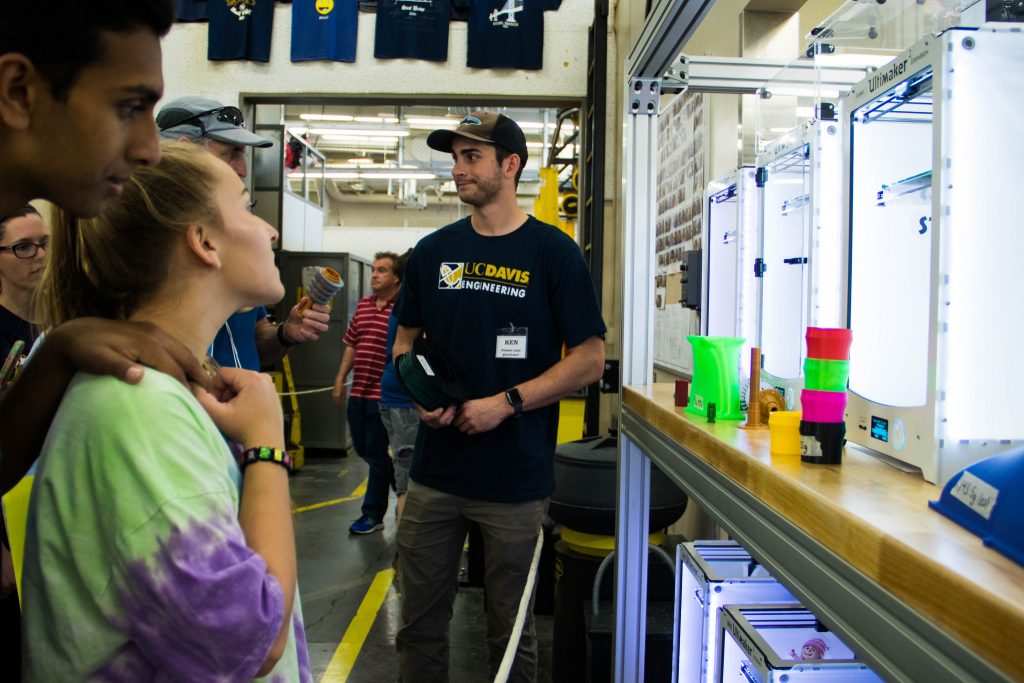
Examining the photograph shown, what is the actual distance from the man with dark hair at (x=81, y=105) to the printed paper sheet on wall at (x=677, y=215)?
10.2 ft

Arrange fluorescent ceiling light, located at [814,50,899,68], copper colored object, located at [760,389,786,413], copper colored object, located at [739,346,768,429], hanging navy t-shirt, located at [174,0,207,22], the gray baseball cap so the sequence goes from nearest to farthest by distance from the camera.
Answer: copper colored object, located at [739,346,768,429] < copper colored object, located at [760,389,786,413] < fluorescent ceiling light, located at [814,50,899,68] < the gray baseball cap < hanging navy t-shirt, located at [174,0,207,22]

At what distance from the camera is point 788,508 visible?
3.03ft

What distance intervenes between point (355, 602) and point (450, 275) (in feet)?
7.68

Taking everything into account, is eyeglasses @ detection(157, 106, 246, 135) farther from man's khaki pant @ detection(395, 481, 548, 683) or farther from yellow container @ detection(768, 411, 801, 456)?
yellow container @ detection(768, 411, 801, 456)

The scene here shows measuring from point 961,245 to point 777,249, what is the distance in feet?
3.06

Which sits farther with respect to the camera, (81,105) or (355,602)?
(355,602)

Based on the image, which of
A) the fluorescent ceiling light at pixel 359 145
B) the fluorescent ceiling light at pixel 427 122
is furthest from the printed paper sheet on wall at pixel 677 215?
the fluorescent ceiling light at pixel 359 145

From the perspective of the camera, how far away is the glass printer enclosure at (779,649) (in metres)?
1.20

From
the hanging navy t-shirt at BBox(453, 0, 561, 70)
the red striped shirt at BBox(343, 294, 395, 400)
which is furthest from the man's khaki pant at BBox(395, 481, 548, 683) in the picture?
the hanging navy t-shirt at BBox(453, 0, 561, 70)

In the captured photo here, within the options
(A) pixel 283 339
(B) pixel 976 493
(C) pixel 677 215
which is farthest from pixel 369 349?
(B) pixel 976 493

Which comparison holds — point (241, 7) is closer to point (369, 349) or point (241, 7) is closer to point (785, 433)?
point (369, 349)

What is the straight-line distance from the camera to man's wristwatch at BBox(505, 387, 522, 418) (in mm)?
2188

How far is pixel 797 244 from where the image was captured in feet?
5.99

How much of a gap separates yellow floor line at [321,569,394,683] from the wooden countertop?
252 centimetres
